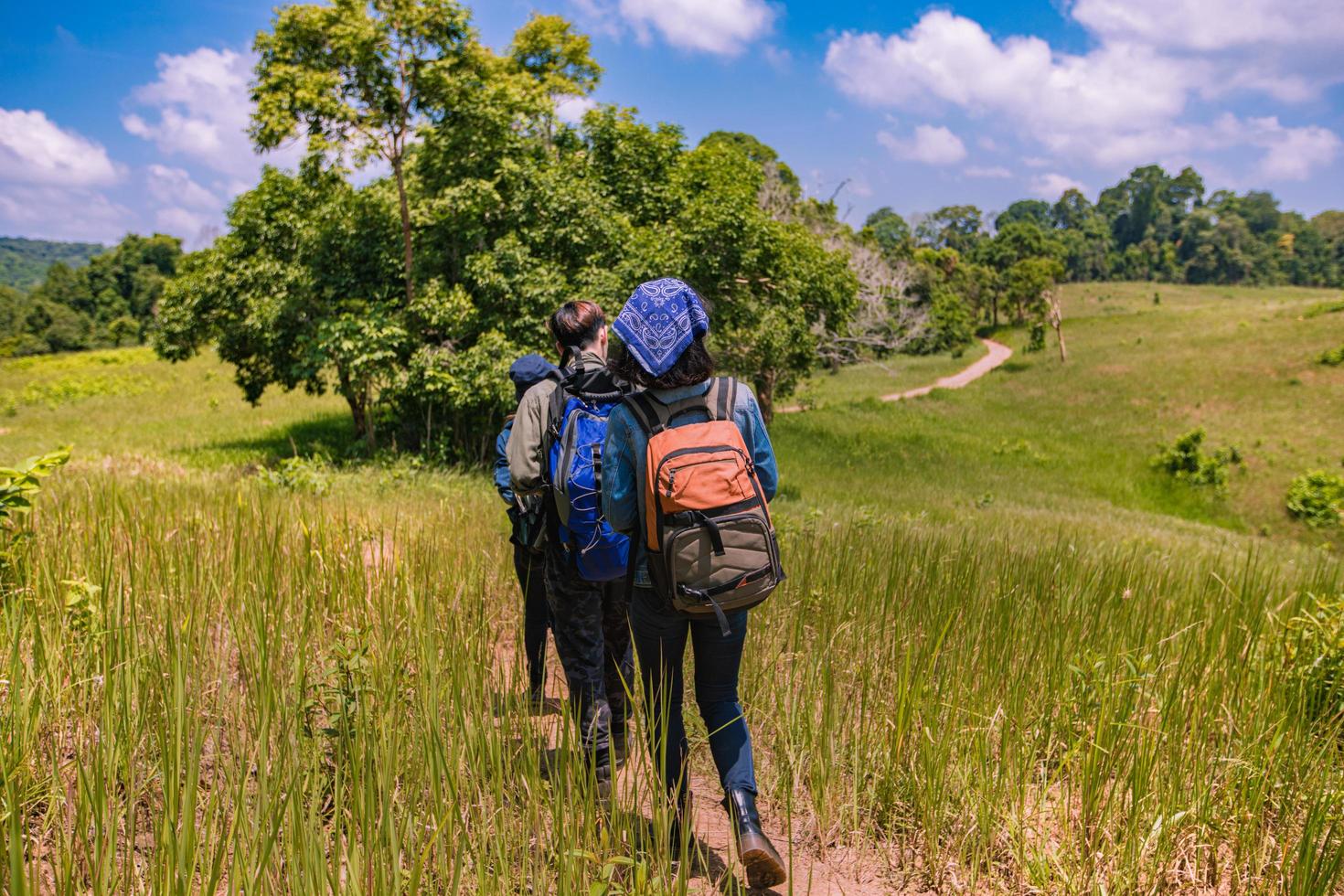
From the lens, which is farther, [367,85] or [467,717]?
[367,85]

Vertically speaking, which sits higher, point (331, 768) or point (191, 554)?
point (191, 554)

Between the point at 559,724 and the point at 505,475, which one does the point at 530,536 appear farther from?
the point at 559,724

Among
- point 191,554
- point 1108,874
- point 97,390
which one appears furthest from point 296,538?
point 97,390

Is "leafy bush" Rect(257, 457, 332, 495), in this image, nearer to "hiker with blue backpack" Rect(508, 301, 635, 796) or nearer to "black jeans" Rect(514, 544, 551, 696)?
"black jeans" Rect(514, 544, 551, 696)

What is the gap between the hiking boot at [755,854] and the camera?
240cm

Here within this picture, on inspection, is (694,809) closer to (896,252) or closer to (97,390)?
(97,390)

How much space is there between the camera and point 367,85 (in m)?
13.1

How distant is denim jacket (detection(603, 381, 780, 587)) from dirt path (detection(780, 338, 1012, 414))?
100ft

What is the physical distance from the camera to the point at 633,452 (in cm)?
253

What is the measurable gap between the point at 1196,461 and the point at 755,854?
28.7 meters

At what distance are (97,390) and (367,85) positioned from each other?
20560 mm

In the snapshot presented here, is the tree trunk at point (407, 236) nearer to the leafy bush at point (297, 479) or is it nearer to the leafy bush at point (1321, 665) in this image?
the leafy bush at point (297, 479)

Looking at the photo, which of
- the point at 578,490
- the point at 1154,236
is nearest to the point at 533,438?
the point at 578,490

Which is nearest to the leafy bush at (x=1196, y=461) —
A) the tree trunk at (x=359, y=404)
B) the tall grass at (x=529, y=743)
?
the tree trunk at (x=359, y=404)
